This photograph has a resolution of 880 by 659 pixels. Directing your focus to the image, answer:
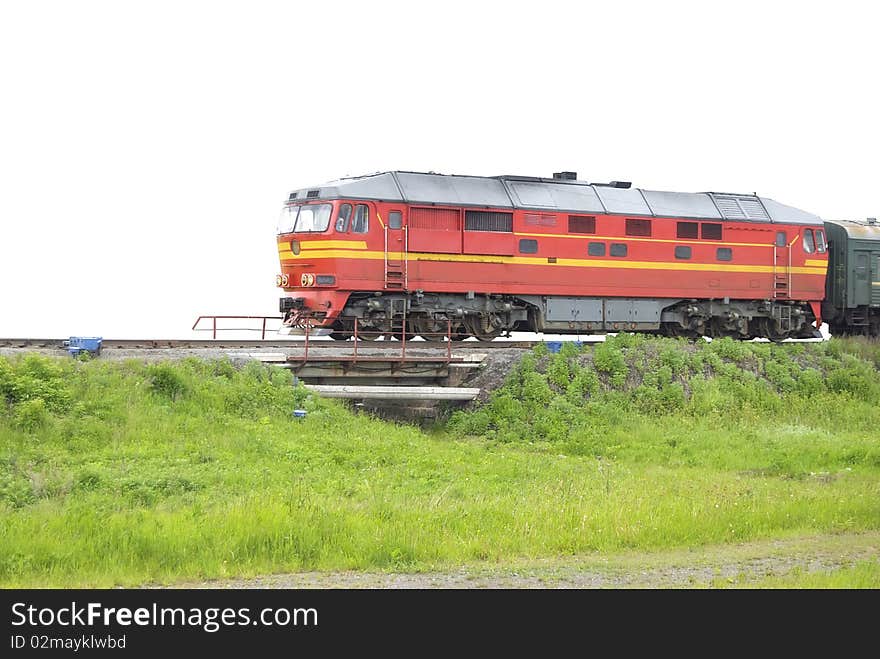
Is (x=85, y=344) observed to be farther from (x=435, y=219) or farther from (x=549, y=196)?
(x=549, y=196)

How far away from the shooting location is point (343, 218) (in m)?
27.4

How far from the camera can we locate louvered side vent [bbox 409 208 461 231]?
28.1 metres

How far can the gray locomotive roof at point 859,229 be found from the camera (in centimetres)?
3609

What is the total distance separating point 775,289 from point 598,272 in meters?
6.85

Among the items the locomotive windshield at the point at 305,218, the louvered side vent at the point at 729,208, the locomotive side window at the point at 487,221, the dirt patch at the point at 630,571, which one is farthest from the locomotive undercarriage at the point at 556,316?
the dirt patch at the point at 630,571

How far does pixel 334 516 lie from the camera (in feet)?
49.6

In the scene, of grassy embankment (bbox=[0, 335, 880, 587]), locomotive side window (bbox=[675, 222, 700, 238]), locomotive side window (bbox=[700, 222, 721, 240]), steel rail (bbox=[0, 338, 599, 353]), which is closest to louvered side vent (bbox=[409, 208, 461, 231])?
steel rail (bbox=[0, 338, 599, 353])

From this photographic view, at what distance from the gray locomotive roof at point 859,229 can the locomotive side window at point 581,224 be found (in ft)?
35.2

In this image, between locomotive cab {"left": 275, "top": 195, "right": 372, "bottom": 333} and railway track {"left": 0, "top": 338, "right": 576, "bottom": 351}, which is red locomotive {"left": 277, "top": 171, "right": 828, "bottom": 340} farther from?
railway track {"left": 0, "top": 338, "right": 576, "bottom": 351}

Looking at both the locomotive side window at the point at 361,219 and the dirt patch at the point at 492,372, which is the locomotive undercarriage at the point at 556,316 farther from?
the locomotive side window at the point at 361,219

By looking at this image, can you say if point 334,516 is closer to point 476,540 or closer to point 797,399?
point 476,540

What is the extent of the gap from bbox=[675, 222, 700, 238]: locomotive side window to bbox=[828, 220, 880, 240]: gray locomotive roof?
7018mm

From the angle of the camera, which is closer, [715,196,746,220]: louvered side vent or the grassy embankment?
the grassy embankment

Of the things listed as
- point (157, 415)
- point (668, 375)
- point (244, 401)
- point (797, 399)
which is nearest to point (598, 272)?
point (668, 375)
